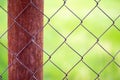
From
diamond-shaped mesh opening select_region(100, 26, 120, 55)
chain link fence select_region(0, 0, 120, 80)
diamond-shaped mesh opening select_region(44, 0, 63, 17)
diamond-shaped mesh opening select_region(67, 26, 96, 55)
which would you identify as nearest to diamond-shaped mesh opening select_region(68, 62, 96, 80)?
chain link fence select_region(0, 0, 120, 80)

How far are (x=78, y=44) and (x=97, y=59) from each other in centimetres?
27

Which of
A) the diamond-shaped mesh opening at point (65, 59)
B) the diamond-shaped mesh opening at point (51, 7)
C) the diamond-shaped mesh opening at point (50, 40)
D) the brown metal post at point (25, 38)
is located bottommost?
the brown metal post at point (25, 38)

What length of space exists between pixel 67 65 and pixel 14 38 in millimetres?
1533

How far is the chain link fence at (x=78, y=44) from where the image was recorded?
142 inches

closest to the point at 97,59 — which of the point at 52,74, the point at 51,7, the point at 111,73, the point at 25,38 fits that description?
the point at 111,73

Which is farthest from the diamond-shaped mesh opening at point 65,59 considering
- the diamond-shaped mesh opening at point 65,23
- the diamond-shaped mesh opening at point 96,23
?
the diamond-shaped mesh opening at point 96,23

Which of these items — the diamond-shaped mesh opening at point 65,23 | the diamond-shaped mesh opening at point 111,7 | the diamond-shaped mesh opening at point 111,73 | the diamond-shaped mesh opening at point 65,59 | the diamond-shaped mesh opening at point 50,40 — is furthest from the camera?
the diamond-shaped mesh opening at point 111,7

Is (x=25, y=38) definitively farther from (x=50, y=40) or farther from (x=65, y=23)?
(x=65, y=23)

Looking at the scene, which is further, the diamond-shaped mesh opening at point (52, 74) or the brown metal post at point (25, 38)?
the diamond-shaped mesh opening at point (52, 74)

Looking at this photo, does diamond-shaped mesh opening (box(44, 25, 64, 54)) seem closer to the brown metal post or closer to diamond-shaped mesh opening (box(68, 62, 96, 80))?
diamond-shaped mesh opening (box(68, 62, 96, 80))

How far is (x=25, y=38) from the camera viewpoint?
2.21 meters

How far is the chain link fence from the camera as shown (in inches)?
142

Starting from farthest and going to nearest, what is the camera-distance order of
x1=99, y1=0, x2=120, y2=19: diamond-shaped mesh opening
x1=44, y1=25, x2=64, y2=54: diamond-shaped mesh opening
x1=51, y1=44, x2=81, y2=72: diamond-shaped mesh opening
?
x1=99, y1=0, x2=120, y2=19: diamond-shaped mesh opening → x1=44, y1=25, x2=64, y2=54: diamond-shaped mesh opening → x1=51, y1=44, x2=81, y2=72: diamond-shaped mesh opening

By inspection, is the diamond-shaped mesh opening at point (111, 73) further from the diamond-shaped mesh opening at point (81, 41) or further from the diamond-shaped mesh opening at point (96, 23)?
the diamond-shaped mesh opening at point (96, 23)
